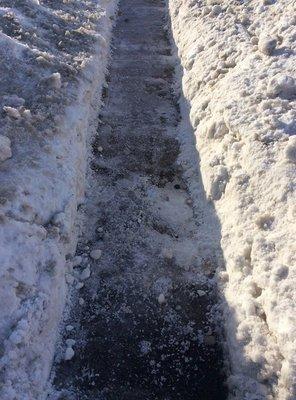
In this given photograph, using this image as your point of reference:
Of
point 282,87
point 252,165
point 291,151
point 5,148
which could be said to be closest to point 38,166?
point 5,148

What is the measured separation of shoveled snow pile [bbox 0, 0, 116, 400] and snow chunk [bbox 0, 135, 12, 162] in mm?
20

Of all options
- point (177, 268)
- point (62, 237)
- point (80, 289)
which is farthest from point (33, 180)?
point (177, 268)

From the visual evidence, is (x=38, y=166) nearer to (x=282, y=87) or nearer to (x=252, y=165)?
(x=252, y=165)

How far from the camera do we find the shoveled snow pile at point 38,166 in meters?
7.10

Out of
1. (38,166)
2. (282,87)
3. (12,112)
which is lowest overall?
(38,166)

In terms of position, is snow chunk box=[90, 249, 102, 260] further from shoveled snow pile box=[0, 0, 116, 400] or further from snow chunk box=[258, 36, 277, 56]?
snow chunk box=[258, 36, 277, 56]

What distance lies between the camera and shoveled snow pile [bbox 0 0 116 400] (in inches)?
280

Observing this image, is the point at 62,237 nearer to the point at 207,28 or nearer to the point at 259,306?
the point at 259,306

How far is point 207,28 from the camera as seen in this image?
Answer: 44.9 feet

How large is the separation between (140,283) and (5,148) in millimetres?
3678

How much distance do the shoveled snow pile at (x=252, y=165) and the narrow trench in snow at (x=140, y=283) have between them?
618mm

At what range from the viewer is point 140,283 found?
869 centimetres

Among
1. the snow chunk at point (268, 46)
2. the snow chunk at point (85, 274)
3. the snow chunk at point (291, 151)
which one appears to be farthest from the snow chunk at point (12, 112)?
the snow chunk at point (268, 46)

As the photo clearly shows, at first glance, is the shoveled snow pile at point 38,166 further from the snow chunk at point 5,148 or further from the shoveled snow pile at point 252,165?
the shoveled snow pile at point 252,165
